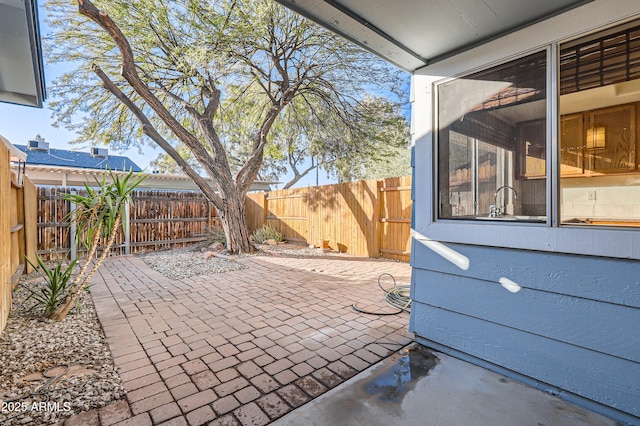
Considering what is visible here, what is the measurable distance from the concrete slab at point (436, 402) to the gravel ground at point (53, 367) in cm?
119

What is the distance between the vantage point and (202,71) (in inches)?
235

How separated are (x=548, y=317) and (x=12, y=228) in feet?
18.3

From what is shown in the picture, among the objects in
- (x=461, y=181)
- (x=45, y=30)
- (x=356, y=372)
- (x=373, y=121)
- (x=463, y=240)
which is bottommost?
(x=356, y=372)

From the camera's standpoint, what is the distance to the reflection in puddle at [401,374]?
68.5 inches

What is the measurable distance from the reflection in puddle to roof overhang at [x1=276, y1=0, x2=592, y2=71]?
7.28 ft

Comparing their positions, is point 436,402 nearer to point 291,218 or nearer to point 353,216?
point 353,216

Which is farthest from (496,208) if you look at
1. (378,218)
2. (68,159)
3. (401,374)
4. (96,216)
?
(68,159)

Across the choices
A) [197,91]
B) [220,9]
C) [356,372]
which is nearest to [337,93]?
[220,9]

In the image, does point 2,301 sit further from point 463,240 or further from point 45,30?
point 45,30

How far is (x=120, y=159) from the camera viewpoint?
15.4 meters

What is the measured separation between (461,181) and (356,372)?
1.58 metres

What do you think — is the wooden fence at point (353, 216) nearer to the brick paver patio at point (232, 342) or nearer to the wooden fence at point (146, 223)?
the brick paver patio at point (232, 342)

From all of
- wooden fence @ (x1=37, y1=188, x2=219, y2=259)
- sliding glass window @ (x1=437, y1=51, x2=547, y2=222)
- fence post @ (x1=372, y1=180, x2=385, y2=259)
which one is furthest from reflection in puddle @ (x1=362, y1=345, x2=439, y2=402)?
wooden fence @ (x1=37, y1=188, x2=219, y2=259)

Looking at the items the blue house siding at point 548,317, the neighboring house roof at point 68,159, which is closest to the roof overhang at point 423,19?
the blue house siding at point 548,317
